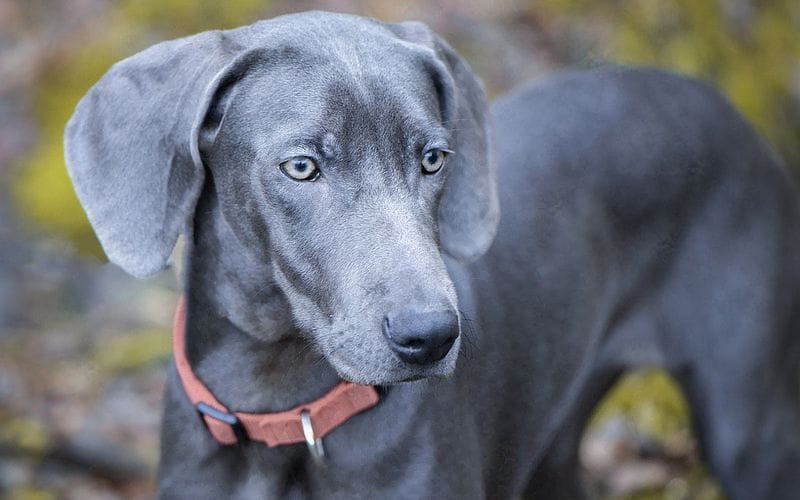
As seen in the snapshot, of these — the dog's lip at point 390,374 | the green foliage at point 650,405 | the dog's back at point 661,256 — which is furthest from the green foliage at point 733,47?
the dog's lip at point 390,374

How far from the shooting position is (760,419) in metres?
4.20

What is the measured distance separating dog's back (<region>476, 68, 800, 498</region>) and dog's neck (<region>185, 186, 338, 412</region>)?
0.90 m

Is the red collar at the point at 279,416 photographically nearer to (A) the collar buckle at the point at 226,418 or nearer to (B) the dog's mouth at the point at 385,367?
(A) the collar buckle at the point at 226,418

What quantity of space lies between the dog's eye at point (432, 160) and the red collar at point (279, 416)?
56 cm

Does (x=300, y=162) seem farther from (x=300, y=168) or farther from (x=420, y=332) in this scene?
(x=420, y=332)

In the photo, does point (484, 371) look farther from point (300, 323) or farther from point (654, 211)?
point (654, 211)

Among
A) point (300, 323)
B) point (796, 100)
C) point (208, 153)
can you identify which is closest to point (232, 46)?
point (208, 153)

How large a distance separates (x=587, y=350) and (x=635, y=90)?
914mm

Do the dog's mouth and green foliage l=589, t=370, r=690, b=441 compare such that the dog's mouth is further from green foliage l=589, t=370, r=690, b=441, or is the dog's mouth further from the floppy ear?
green foliage l=589, t=370, r=690, b=441

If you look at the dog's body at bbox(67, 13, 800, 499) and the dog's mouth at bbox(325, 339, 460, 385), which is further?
the dog's body at bbox(67, 13, 800, 499)

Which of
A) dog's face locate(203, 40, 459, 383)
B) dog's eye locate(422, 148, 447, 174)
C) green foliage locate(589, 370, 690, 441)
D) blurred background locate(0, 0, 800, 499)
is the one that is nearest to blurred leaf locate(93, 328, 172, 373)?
blurred background locate(0, 0, 800, 499)

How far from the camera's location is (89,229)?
6449 mm

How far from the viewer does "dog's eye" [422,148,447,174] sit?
3045mm

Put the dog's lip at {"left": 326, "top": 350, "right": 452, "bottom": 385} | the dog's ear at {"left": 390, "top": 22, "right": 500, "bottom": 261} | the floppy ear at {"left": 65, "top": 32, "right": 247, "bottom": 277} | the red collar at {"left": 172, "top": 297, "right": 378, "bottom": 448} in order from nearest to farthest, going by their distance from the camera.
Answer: the dog's lip at {"left": 326, "top": 350, "right": 452, "bottom": 385}, the floppy ear at {"left": 65, "top": 32, "right": 247, "bottom": 277}, the red collar at {"left": 172, "top": 297, "right": 378, "bottom": 448}, the dog's ear at {"left": 390, "top": 22, "right": 500, "bottom": 261}
